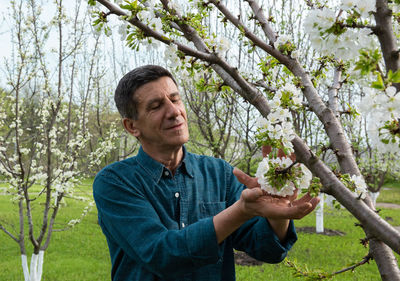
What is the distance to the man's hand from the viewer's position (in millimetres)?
1231

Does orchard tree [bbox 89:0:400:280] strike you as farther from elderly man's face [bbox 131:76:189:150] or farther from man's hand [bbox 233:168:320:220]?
elderly man's face [bbox 131:76:189:150]

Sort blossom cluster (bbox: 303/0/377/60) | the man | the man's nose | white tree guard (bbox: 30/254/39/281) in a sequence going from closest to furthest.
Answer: blossom cluster (bbox: 303/0/377/60) < the man < the man's nose < white tree guard (bbox: 30/254/39/281)

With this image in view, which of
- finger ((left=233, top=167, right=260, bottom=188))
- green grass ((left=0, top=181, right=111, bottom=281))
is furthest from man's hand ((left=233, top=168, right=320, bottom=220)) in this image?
green grass ((left=0, top=181, right=111, bottom=281))

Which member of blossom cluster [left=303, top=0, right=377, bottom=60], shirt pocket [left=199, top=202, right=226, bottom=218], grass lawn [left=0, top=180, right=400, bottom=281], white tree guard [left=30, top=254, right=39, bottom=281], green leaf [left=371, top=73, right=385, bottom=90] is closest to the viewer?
green leaf [left=371, top=73, right=385, bottom=90]

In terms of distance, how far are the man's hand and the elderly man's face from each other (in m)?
0.71

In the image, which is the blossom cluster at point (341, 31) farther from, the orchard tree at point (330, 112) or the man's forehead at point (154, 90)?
the man's forehead at point (154, 90)

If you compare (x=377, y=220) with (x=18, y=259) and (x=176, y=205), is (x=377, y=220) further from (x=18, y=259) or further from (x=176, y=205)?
(x=18, y=259)

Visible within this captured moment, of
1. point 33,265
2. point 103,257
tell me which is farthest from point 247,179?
point 103,257

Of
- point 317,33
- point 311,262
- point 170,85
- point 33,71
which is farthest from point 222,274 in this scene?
point 311,262

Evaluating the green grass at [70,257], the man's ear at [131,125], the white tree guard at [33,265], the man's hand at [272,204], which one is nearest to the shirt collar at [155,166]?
the man's ear at [131,125]

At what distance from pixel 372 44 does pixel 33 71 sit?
6155 mm

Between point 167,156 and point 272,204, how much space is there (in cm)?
95

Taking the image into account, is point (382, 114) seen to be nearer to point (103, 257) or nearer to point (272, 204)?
point (272, 204)

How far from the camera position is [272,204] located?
4.18ft
